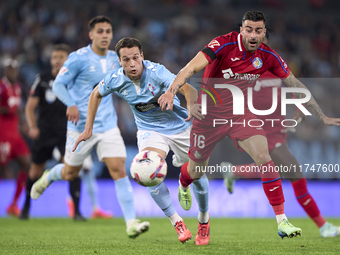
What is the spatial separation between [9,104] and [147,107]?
501 cm

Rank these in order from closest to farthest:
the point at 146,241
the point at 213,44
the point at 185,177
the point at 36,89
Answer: the point at 213,44 < the point at 185,177 < the point at 146,241 < the point at 36,89

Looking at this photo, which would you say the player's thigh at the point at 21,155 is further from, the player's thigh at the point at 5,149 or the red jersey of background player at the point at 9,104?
the red jersey of background player at the point at 9,104

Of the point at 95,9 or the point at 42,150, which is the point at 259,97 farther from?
the point at 95,9

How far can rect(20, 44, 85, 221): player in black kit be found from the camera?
26.6 feet

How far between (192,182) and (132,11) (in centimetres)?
1071

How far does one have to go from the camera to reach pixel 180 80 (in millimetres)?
4352

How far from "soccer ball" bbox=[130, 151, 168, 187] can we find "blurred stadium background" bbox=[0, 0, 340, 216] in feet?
18.0

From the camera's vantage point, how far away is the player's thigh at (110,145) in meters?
6.10

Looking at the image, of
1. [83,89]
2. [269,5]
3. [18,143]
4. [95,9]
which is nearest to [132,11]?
[95,9]

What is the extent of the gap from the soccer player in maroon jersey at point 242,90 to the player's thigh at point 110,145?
42.3 inches

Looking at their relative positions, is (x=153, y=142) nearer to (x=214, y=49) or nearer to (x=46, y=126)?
(x=214, y=49)

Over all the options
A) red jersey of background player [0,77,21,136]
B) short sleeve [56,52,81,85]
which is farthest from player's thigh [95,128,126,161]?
red jersey of background player [0,77,21,136]

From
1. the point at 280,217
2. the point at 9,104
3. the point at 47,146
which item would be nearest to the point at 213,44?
the point at 280,217

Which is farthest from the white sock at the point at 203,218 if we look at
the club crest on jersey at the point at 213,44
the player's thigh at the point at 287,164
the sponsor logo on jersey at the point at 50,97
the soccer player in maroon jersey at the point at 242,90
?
the sponsor logo on jersey at the point at 50,97
